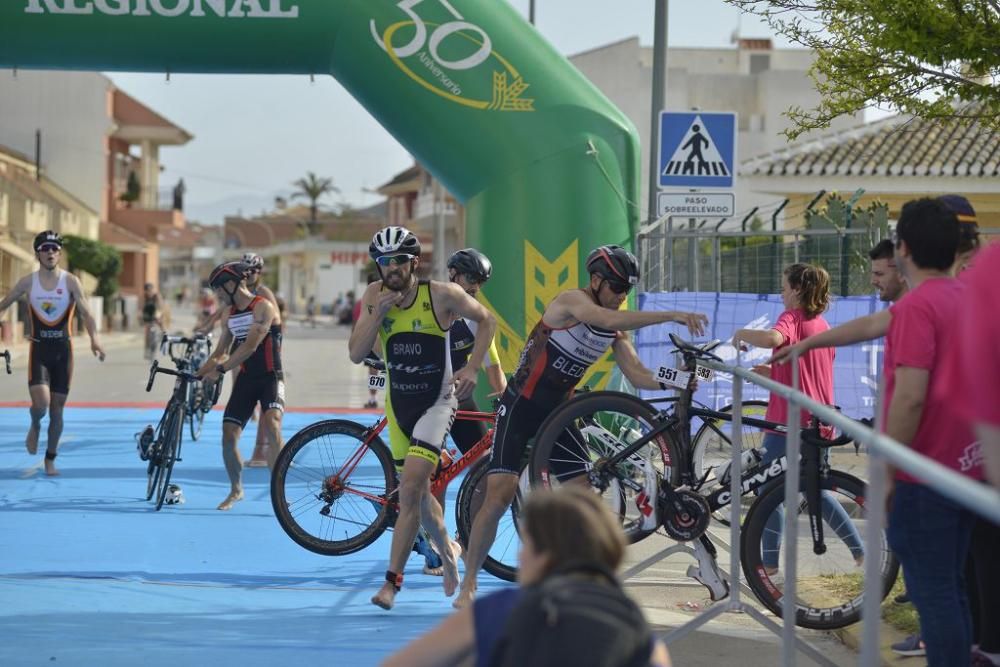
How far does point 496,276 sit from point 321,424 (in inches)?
213

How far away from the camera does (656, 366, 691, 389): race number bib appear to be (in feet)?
22.9

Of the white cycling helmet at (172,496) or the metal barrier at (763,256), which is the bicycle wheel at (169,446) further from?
the metal barrier at (763,256)

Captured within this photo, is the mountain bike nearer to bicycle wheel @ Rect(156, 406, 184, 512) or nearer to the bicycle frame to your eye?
bicycle wheel @ Rect(156, 406, 184, 512)

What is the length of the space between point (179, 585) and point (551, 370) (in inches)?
103

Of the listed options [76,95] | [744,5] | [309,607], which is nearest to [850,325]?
[309,607]

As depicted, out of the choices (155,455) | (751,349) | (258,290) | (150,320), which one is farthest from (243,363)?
(150,320)

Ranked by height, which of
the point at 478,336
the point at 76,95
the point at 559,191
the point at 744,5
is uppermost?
the point at 76,95

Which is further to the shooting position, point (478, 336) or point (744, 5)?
point (744, 5)

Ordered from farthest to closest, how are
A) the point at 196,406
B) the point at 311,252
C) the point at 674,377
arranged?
the point at 311,252
the point at 196,406
the point at 674,377

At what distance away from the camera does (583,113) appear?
1365 cm

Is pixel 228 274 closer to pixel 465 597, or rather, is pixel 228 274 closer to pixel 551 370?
pixel 551 370

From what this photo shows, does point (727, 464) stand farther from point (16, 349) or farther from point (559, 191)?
point (16, 349)

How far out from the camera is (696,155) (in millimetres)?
12398

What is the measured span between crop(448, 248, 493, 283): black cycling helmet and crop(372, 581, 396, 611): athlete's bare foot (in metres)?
2.33
